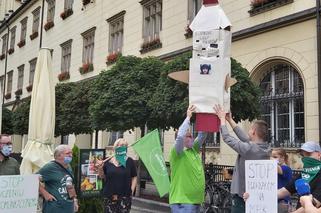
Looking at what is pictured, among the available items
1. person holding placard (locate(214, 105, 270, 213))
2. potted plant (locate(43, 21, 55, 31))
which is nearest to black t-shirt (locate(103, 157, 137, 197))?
person holding placard (locate(214, 105, 270, 213))

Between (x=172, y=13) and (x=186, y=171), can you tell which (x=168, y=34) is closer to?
(x=172, y=13)

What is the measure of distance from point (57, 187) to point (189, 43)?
1299cm

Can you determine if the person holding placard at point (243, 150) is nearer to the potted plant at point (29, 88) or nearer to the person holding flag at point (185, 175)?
the person holding flag at point (185, 175)

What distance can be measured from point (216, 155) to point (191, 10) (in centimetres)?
625

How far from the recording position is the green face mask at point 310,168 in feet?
14.2

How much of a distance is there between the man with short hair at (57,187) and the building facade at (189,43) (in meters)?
8.55

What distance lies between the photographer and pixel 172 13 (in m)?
19.8

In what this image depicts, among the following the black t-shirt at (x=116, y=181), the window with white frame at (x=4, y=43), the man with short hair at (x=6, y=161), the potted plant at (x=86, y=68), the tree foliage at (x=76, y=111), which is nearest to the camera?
the man with short hair at (x=6, y=161)

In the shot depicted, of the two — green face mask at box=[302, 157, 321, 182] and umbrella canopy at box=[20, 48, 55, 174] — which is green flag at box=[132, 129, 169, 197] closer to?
umbrella canopy at box=[20, 48, 55, 174]

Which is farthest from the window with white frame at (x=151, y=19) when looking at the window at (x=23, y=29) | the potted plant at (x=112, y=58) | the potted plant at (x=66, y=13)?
the window at (x=23, y=29)

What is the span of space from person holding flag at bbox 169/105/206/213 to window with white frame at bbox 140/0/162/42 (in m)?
15.3

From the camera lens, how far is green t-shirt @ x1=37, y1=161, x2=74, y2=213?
5989 millimetres

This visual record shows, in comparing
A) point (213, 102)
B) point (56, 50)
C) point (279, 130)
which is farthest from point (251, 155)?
point (56, 50)

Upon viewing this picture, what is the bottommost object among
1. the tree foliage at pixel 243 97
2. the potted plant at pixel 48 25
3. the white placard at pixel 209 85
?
the white placard at pixel 209 85
